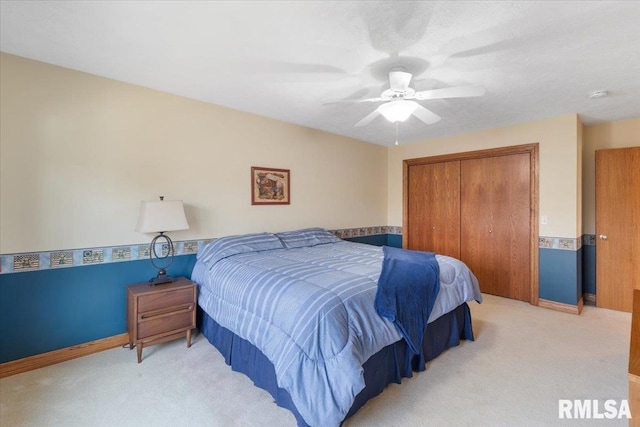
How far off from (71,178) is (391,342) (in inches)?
113

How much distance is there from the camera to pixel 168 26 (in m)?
1.94

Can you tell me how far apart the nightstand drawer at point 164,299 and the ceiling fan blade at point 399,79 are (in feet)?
7.98

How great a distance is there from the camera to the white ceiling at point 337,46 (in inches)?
69.7

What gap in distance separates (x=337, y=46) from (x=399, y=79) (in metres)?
0.51

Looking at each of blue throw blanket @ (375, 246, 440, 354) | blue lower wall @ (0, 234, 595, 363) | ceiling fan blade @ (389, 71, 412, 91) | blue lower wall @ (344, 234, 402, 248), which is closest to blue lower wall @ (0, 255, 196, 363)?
blue lower wall @ (0, 234, 595, 363)

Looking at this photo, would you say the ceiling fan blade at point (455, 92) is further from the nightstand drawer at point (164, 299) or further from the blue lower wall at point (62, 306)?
the blue lower wall at point (62, 306)

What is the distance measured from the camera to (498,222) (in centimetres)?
428

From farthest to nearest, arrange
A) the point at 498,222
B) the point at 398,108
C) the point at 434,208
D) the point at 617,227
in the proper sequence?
the point at 434,208 → the point at 498,222 → the point at 617,227 → the point at 398,108

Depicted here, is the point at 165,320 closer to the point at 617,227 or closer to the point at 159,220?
the point at 159,220

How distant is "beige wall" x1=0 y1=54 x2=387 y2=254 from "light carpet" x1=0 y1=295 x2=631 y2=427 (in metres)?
1.05

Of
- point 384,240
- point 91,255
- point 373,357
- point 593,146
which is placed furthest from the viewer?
point 384,240

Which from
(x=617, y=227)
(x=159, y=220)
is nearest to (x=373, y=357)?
(x=159, y=220)

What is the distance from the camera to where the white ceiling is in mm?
1771

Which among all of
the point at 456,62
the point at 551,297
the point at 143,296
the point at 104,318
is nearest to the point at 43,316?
the point at 104,318
